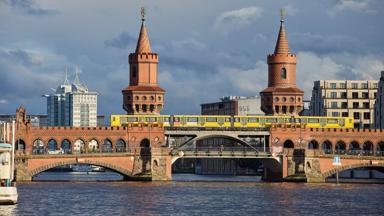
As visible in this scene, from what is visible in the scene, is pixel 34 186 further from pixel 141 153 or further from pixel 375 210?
pixel 375 210

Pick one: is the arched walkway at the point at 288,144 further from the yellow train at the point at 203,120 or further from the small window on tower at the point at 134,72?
the small window on tower at the point at 134,72

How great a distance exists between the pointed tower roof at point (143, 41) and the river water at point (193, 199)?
34.0m

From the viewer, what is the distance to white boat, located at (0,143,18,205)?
105m

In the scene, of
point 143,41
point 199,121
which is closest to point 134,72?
point 143,41

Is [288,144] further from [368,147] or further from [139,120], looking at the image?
[139,120]

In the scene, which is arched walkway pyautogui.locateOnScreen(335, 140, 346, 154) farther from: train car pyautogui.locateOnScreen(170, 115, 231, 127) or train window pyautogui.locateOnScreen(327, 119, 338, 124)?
train car pyautogui.locateOnScreen(170, 115, 231, 127)

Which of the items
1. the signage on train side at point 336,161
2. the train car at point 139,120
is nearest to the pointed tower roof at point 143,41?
the train car at point 139,120

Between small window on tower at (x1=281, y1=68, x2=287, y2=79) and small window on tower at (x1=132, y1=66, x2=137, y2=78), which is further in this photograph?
small window on tower at (x1=281, y1=68, x2=287, y2=79)

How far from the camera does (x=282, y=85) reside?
191 meters

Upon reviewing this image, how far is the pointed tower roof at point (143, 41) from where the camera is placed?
7343 inches

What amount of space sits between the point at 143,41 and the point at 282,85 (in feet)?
81.3

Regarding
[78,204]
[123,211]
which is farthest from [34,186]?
[123,211]

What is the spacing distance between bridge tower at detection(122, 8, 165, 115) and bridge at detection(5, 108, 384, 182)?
7.93 m

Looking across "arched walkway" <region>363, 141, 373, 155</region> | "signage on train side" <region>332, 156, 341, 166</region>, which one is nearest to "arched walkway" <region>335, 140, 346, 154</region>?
"arched walkway" <region>363, 141, 373, 155</region>
